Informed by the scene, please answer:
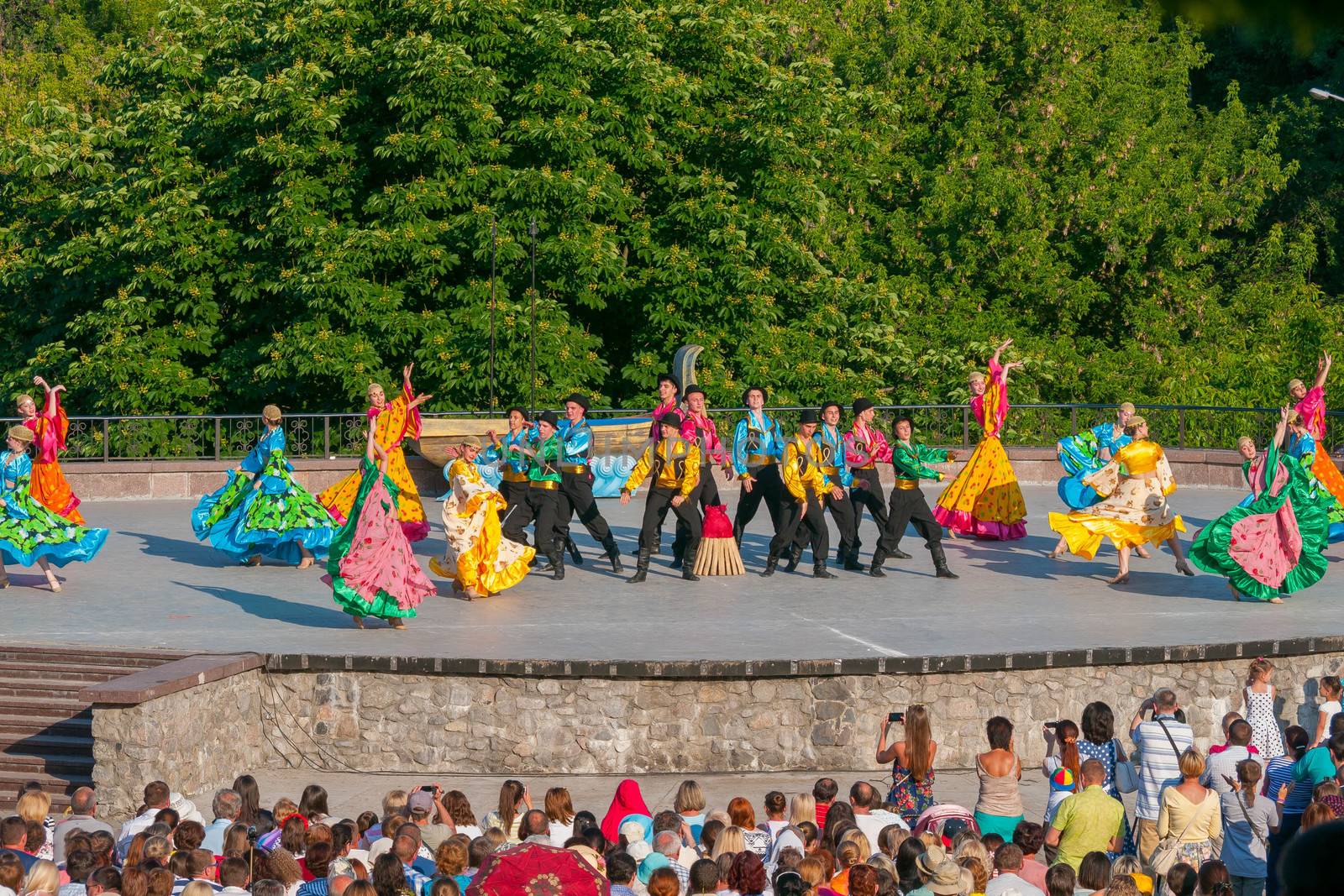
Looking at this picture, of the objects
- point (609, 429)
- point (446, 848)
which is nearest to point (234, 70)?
point (609, 429)

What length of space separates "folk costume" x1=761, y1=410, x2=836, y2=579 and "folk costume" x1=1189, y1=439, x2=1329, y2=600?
137 inches

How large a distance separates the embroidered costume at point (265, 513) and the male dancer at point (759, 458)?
3946 mm

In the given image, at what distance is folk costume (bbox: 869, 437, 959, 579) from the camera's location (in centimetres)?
1659

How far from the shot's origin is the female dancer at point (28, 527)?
15.6m

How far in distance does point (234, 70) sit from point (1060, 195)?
47.4 ft

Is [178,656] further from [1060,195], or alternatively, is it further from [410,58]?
[1060,195]

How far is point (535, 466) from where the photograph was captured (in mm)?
16500

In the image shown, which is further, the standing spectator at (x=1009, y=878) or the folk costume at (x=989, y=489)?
the folk costume at (x=989, y=489)

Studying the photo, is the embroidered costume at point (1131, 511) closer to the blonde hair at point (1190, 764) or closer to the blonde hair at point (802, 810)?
the blonde hair at point (1190, 764)

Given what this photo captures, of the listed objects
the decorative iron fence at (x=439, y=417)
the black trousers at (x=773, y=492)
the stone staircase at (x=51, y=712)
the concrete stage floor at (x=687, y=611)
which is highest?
the decorative iron fence at (x=439, y=417)

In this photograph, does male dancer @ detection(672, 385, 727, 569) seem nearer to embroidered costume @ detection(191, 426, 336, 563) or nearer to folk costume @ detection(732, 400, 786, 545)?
folk costume @ detection(732, 400, 786, 545)

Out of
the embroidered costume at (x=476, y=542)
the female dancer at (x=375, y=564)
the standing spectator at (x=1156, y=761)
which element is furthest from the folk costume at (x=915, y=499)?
the standing spectator at (x=1156, y=761)

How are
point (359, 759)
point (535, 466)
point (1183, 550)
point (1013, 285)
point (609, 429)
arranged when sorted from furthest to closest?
point (1013, 285), point (609, 429), point (1183, 550), point (535, 466), point (359, 759)

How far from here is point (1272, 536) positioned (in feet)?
49.4
